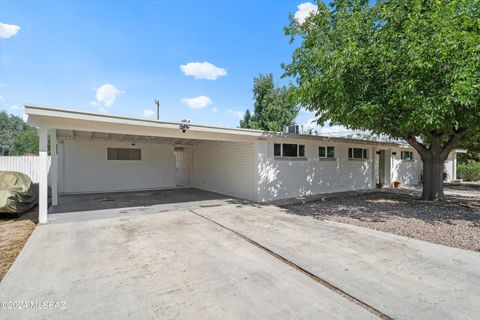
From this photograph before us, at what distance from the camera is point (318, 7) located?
909 cm

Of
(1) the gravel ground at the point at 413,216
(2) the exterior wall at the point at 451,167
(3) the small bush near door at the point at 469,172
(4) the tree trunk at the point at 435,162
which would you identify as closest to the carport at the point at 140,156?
(1) the gravel ground at the point at 413,216

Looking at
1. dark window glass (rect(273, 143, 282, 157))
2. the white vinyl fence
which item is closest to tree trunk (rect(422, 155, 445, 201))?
dark window glass (rect(273, 143, 282, 157))

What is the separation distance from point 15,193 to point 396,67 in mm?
10845

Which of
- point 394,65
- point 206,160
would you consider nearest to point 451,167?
point 394,65

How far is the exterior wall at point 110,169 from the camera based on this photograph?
11.8m

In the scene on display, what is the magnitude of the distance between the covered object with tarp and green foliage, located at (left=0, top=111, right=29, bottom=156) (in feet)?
168

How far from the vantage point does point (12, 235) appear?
17.9ft

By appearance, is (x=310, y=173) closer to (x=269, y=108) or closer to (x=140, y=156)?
(x=140, y=156)

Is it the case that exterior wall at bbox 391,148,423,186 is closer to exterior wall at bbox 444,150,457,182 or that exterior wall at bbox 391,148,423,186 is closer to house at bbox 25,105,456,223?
house at bbox 25,105,456,223

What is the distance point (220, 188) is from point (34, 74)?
9036 mm

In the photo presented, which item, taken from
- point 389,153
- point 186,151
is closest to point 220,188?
point 186,151

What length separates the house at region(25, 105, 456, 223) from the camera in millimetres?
7676

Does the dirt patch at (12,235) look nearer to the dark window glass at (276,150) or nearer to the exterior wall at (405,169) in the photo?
the dark window glass at (276,150)

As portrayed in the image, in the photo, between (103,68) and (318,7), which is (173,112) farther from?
(318,7)
